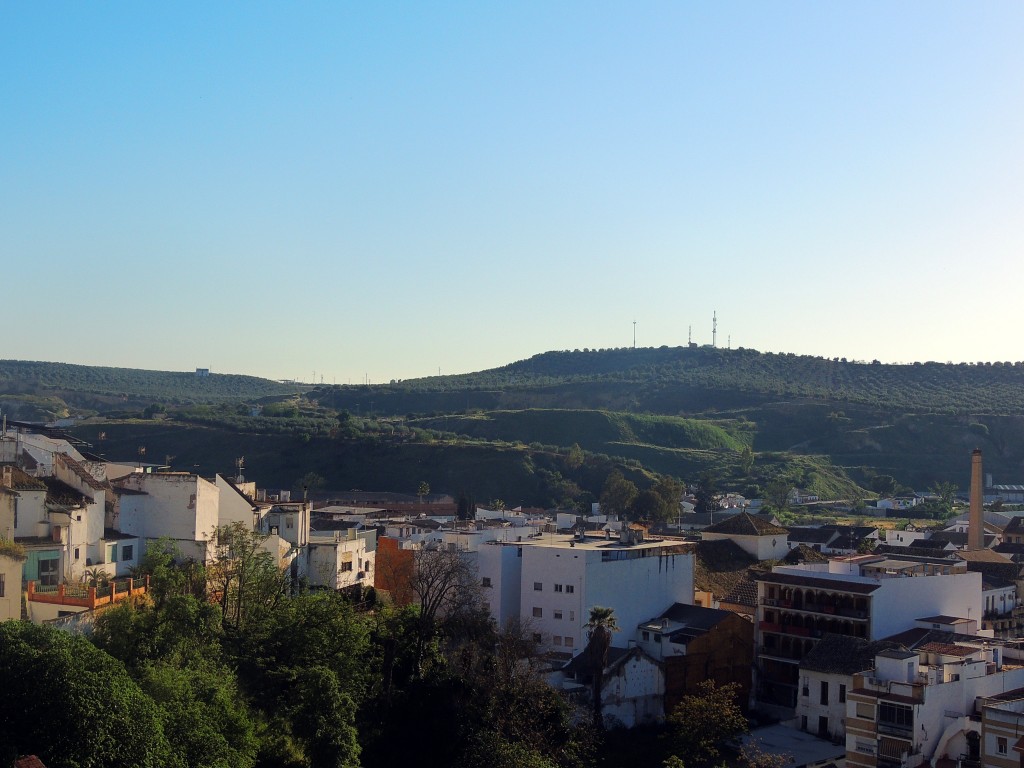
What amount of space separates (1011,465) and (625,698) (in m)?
106

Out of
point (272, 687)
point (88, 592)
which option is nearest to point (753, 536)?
point (272, 687)

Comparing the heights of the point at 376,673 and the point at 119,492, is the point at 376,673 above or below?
below

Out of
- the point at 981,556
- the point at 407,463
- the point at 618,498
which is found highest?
the point at 407,463

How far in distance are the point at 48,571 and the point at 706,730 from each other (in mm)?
21742

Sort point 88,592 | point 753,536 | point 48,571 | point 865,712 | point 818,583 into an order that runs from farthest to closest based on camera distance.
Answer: point 753,536
point 818,583
point 865,712
point 48,571
point 88,592

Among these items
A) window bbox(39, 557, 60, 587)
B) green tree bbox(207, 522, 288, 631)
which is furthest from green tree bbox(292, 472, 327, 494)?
window bbox(39, 557, 60, 587)

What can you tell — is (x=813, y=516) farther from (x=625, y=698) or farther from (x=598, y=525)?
(x=625, y=698)

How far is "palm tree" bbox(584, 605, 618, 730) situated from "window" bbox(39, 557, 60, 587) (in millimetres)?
18859

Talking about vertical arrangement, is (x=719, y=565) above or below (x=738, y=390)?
below

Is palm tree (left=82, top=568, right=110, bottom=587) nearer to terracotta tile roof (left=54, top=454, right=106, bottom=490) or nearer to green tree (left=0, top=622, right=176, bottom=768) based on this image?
terracotta tile roof (left=54, top=454, right=106, bottom=490)

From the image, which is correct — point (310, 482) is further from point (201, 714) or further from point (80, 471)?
point (201, 714)

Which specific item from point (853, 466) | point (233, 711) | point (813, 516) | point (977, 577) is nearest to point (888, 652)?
point (977, 577)

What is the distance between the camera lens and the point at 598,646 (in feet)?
140

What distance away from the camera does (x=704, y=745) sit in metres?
38.1
